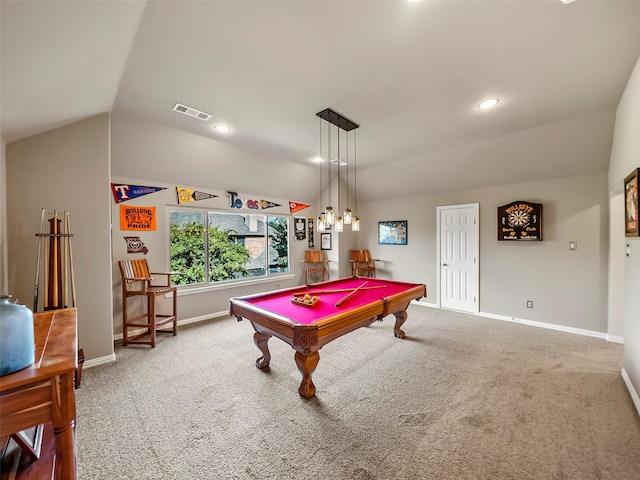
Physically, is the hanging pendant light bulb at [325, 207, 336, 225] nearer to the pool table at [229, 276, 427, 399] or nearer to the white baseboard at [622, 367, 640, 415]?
the pool table at [229, 276, 427, 399]

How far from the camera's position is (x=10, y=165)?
2.57 metres

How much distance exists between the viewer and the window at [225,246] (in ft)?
14.8

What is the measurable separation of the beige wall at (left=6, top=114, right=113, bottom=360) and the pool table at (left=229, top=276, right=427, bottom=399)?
1621mm

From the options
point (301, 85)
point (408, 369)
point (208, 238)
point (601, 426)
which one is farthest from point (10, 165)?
point (601, 426)

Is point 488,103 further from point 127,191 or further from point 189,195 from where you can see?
point 127,191

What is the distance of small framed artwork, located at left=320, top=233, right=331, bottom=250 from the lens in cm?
632

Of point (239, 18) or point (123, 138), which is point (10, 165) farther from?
point (239, 18)

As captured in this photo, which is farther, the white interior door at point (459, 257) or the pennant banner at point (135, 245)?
the white interior door at point (459, 257)

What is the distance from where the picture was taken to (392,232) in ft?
19.8

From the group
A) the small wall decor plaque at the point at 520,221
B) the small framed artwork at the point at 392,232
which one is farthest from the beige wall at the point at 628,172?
the small framed artwork at the point at 392,232

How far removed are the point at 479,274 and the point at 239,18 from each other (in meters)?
5.16

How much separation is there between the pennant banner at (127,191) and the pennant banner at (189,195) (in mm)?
407

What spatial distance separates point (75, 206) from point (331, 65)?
3.07 m

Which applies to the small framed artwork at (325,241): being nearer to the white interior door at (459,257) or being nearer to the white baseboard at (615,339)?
the white interior door at (459,257)
